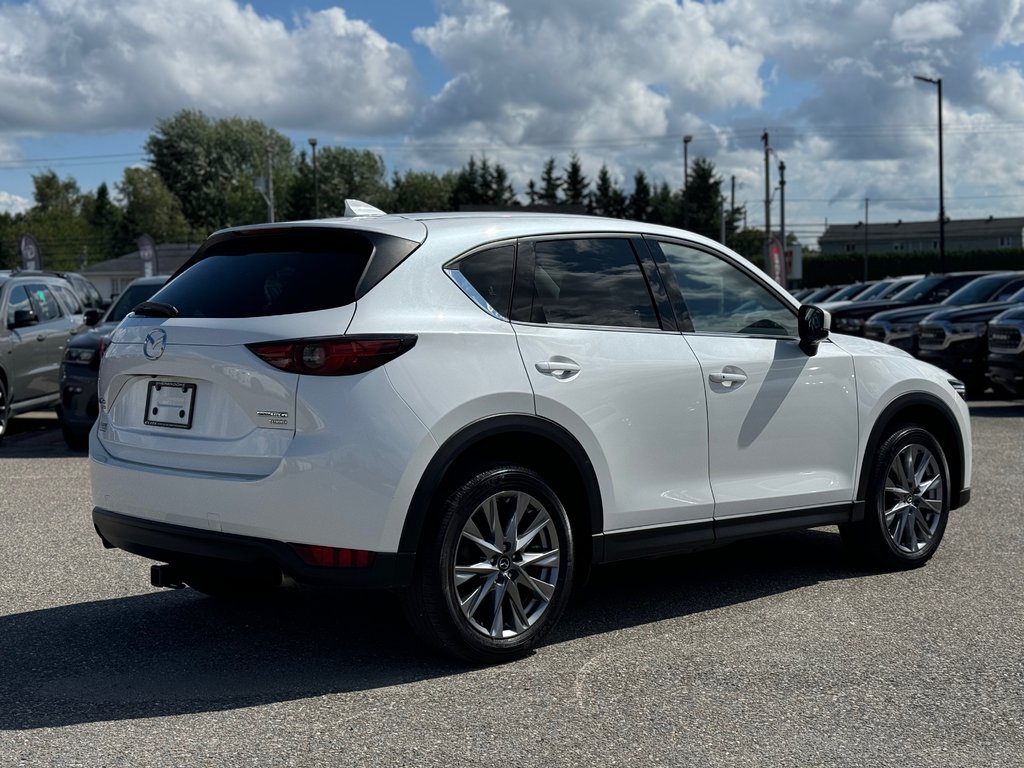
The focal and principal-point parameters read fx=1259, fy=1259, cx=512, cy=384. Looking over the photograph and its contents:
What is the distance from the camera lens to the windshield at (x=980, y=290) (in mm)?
20359

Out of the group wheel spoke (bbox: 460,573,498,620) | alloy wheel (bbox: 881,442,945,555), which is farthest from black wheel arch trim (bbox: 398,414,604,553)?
alloy wheel (bbox: 881,442,945,555)

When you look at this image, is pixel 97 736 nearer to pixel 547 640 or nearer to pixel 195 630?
pixel 195 630

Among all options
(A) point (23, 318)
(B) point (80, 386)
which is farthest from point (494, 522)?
(A) point (23, 318)

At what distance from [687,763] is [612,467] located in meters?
1.60

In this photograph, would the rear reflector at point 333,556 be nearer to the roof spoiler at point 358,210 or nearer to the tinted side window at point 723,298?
the roof spoiler at point 358,210

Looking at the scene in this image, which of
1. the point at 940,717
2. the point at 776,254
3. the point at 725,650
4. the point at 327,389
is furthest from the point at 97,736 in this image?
the point at 776,254

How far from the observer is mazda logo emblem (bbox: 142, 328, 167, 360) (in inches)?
195

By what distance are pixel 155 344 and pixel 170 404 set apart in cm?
25

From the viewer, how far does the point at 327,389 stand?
4531 millimetres

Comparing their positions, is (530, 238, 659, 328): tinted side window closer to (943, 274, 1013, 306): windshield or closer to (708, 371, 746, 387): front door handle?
(708, 371, 746, 387): front door handle

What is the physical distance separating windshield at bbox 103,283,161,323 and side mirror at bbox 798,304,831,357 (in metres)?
10.1

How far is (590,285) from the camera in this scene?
5449mm

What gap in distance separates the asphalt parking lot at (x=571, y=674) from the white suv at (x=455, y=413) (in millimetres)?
361

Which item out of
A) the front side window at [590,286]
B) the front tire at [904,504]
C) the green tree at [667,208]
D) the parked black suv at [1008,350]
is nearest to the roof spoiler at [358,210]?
the front side window at [590,286]
